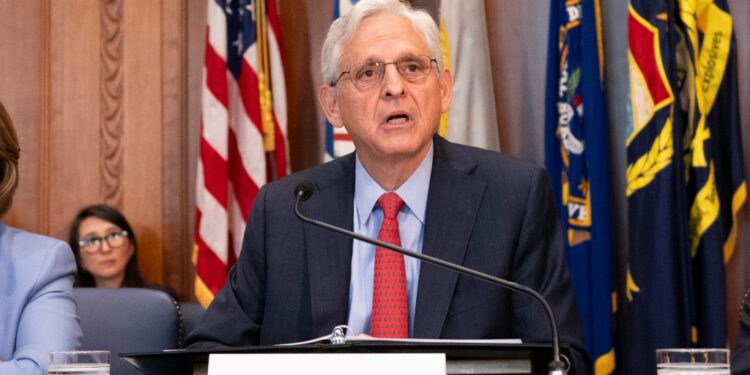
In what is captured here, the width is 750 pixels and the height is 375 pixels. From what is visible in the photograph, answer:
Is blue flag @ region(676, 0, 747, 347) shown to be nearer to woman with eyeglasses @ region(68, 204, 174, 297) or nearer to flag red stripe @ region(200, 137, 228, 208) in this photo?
flag red stripe @ region(200, 137, 228, 208)

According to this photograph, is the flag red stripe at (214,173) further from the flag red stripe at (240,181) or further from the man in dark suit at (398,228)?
the man in dark suit at (398,228)

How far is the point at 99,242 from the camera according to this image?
495 centimetres

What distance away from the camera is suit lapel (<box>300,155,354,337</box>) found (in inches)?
99.1

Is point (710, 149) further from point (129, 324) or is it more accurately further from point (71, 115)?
point (71, 115)

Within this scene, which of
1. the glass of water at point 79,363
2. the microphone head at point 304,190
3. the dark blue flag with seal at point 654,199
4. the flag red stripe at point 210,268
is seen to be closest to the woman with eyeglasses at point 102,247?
the flag red stripe at point 210,268

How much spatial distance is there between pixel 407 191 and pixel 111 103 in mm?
2860

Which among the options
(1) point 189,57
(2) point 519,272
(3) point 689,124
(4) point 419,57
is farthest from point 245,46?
(2) point 519,272

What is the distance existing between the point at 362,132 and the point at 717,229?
1.86 meters

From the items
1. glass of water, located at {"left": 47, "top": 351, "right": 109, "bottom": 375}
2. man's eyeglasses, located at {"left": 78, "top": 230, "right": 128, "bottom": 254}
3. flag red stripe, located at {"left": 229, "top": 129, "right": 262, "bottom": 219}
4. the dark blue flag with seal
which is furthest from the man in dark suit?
man's eyeglasses, located at {"left": 78, "top": 230, "right": 128, "bottom": 254}

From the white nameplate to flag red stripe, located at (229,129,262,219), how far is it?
3138mm

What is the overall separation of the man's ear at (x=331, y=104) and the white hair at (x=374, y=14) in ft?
0.22

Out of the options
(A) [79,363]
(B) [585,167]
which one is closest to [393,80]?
(A) [79,363]

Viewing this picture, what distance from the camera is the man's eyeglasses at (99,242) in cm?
495

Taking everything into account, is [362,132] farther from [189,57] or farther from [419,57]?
[189,57]
